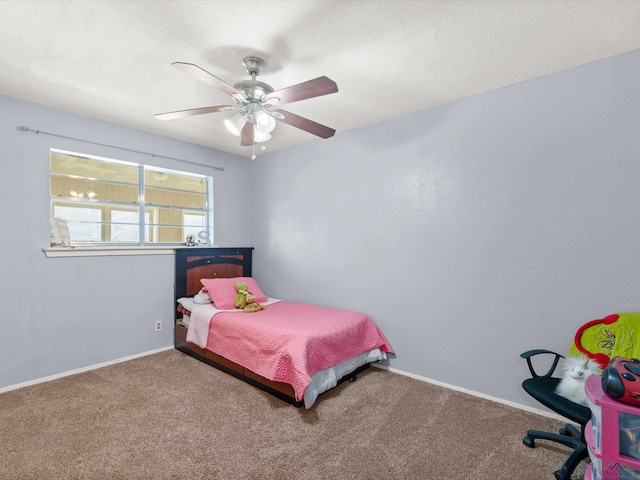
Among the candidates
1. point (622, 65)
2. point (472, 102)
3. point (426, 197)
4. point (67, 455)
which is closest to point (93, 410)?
point (67, 455)

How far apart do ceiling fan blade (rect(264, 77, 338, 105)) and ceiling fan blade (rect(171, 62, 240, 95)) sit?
0.78 feet

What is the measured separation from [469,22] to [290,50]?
1.04m

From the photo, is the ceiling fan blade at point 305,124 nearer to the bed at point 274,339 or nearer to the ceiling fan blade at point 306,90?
the ceiling fan blade at point 306,90

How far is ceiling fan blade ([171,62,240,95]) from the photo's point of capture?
157cm

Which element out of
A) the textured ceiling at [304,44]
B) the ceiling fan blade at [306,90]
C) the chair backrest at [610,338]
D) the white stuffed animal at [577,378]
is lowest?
the white stuffed animal at [577,378]

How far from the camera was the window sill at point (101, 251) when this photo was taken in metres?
2.85

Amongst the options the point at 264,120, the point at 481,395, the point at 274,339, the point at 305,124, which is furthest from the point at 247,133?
the point at 481,395

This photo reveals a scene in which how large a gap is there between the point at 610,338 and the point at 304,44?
253cm

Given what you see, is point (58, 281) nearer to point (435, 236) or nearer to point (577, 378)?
point (435, 236)

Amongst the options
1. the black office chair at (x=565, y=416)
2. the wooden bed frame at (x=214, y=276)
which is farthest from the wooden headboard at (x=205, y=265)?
the black office chair at (x=565, y=416)

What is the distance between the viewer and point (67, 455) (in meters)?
1.84

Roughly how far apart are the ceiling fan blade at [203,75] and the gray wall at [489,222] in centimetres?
174

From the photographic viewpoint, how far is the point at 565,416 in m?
1.63

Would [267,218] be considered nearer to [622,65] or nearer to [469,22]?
[469,22]
